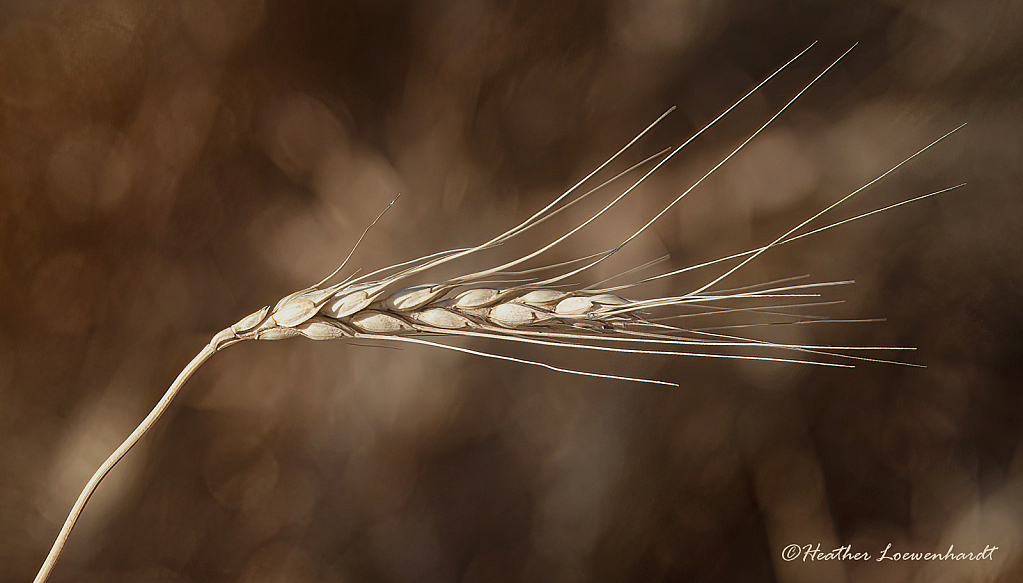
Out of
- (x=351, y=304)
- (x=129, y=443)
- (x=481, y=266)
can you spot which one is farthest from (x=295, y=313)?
(x=481, y=266)

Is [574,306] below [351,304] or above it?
below

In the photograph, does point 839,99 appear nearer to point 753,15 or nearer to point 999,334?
point 753,15

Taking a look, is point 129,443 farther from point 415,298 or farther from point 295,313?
point 415,298

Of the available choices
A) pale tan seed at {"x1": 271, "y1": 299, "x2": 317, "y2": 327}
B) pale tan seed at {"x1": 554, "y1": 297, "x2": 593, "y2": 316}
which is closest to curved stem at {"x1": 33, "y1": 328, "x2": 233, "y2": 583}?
pale tan seed at {"x1": 271, "y1": 299, "x2": 317, "y2": 327}

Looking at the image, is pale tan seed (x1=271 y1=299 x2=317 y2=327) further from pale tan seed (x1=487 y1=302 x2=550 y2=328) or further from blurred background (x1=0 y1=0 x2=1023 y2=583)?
blurred background (x1=0 y1=0 x2=1023 y2=583)

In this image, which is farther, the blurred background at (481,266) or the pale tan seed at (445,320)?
the blurred background at (481,266)

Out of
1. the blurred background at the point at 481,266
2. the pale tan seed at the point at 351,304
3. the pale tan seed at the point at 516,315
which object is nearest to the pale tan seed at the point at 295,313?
the pale tan seed at the point at 351,304

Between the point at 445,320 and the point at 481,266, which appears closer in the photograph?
the point at 445,320

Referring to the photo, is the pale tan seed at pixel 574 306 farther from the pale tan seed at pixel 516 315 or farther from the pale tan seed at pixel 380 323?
the pale tan seed at pixel 380 323

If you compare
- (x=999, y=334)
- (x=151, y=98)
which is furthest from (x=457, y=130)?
(x=999, y=334)
